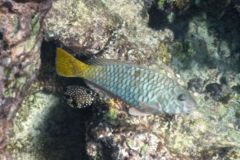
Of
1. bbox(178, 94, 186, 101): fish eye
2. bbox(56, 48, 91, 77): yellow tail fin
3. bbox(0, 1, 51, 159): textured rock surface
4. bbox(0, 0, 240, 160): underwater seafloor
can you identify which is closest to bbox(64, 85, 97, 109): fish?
bbox(0, 0, 240, 160): underwater seafloor

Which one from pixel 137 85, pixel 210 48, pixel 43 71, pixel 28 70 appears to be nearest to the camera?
pixel 137 85

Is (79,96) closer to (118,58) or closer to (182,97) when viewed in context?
(118,58)

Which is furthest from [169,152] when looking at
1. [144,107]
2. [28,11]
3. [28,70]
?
[28,11]

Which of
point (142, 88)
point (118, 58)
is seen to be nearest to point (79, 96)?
point (118, 58)

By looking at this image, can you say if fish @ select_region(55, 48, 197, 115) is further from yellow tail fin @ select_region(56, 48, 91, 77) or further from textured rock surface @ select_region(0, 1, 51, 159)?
textured rock surface @ select_region(0, 1, 51, 159)

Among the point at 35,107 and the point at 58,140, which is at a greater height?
the point at 35,107

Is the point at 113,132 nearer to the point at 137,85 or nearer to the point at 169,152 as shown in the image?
the point at 169,152

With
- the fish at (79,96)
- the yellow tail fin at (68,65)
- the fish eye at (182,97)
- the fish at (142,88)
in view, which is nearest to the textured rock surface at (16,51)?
the fish at (79,96)
